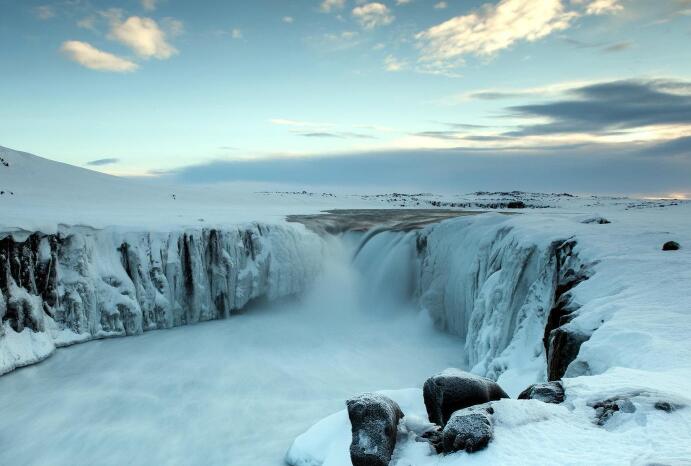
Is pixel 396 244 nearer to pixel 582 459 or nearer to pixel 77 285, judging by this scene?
pixel 77 285

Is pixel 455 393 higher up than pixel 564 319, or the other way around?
pixel 564 319

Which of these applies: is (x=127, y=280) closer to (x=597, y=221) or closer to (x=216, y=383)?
(x=216, y=383)

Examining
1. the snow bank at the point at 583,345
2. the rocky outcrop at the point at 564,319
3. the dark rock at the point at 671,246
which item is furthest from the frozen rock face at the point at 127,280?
the dark rock at the point at 671,246

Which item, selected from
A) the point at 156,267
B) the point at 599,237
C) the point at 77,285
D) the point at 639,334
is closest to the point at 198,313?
the point at 156,267

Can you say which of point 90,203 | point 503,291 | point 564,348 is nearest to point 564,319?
point 564,348

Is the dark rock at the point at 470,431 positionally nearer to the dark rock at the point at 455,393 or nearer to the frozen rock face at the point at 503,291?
the dark rock at the point at 455,393

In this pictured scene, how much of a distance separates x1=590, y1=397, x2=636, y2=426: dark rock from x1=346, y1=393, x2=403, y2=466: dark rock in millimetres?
2510

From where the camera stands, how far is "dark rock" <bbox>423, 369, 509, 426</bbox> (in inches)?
250

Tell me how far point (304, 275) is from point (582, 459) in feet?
65.4

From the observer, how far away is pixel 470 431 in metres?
5.03

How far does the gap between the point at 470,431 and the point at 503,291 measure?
9612 mm

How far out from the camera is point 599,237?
11891 mm

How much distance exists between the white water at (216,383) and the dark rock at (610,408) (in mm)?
7096

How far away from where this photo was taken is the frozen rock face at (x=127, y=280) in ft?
49.1
